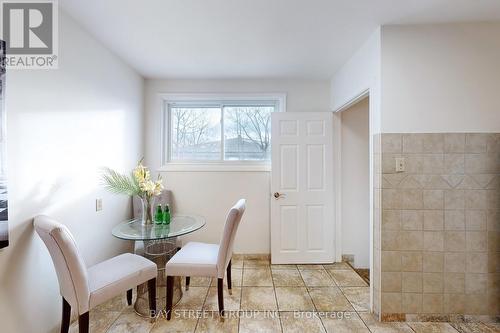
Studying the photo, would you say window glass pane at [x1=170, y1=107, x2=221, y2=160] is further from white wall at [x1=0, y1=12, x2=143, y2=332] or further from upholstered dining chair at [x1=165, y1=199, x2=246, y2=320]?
upholstered dining chair at [x1=165, y1=199, x2=246, y2=320]

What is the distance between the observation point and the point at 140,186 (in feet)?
6.74

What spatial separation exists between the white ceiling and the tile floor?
7.92 ft

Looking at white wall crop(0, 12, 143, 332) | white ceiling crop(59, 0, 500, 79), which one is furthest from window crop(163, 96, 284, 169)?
white wall crop(0, 12, 143, 332)

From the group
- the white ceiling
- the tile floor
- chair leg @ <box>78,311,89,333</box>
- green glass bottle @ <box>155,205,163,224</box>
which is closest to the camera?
chair leg @ <box>78,311,89,333</box>

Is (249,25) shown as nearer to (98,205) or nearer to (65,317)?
(98,205)

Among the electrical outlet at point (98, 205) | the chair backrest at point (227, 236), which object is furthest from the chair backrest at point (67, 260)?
the chair backrest at point (227, 236)

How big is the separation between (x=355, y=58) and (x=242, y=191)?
1997 mm

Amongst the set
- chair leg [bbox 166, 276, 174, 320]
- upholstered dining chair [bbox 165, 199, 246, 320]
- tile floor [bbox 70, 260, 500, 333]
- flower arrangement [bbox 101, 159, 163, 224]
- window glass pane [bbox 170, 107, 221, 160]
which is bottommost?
tile floor [bbox 70, 260, 500, 333]

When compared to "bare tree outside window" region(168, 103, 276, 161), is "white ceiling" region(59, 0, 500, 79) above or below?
above

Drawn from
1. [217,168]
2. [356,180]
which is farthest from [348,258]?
[217,168]

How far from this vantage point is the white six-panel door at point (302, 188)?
2943 millimetres

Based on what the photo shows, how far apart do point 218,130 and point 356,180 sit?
1984 mm

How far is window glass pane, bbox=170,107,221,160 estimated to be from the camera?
3248 mm

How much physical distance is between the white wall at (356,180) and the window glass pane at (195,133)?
1719 millimetres
